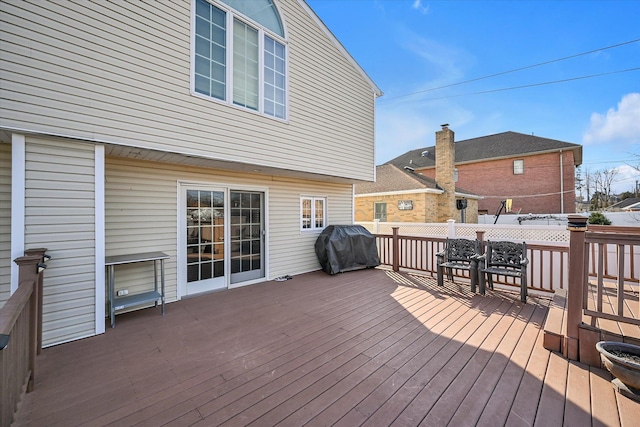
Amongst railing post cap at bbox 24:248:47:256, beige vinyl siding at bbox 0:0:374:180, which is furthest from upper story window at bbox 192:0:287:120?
railing post cap at bbox 24:248:47:256

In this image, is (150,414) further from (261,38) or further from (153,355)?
(261,38)

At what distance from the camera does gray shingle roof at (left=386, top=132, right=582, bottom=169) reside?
16.8 meters

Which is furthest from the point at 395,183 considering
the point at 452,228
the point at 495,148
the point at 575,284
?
the point at 495,148

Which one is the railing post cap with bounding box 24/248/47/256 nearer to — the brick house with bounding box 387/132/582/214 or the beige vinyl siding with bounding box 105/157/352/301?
the beige vinyl siding with bounding box 105/157/352/301

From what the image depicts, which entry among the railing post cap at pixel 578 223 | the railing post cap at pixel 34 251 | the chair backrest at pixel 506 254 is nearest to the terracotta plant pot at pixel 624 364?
the railing post cap at pixel 578 223

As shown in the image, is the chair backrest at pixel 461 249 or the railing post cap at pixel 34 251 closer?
the railing post cap at pixel 34 251

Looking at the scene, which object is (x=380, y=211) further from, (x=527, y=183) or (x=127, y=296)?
(x=527, y=183)

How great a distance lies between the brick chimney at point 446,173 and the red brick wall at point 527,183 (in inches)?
316

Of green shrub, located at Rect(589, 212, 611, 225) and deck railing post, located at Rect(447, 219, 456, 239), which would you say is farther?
green shrub, located at Rect(589, 212, 611, 225)

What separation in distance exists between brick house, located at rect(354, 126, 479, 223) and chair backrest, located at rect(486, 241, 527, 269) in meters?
6.82

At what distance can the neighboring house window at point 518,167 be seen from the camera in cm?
1761

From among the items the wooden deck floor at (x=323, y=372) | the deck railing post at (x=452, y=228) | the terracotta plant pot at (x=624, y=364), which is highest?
the deck railing post at (x=452, y=228)

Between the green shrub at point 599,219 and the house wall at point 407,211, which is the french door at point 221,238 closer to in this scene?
the house wall at point 407,211

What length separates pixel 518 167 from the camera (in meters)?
17.7
